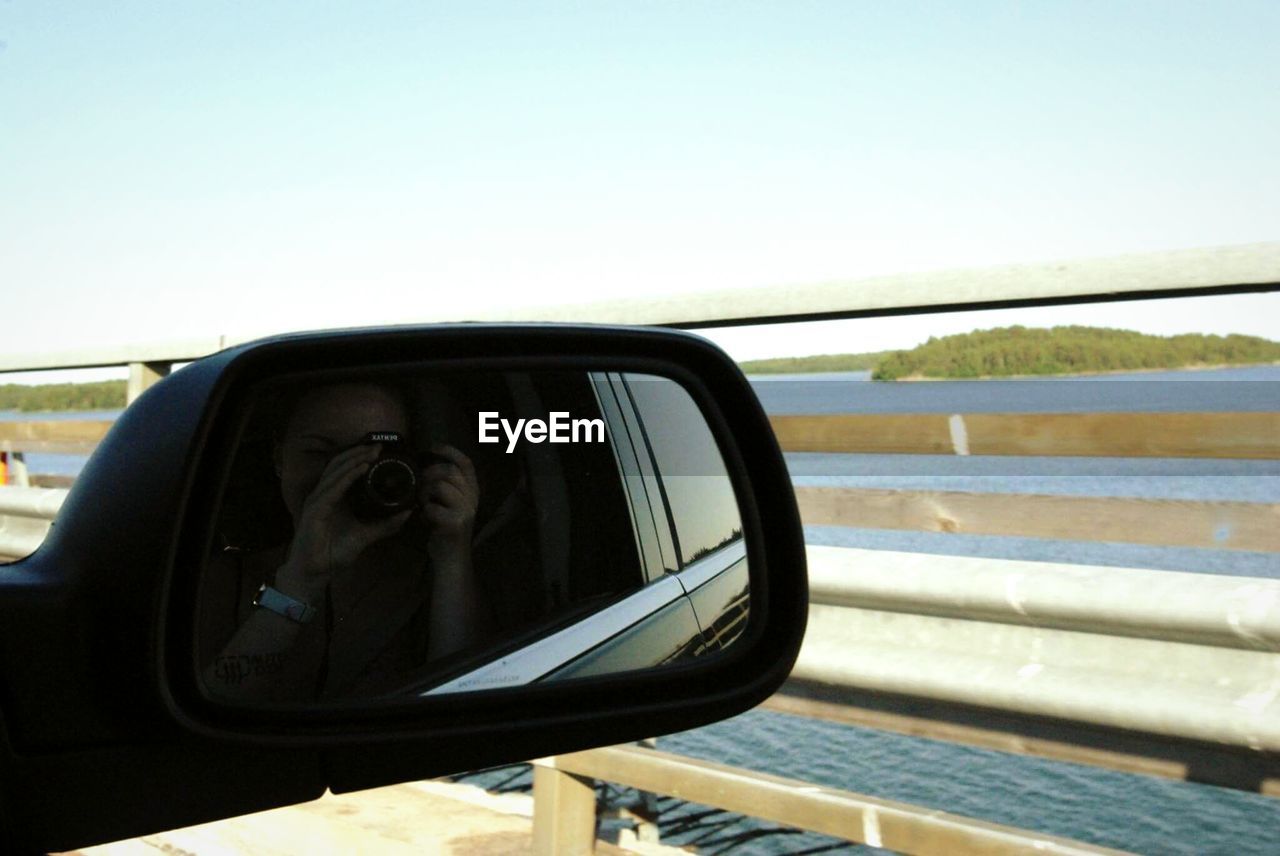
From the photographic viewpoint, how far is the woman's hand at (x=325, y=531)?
134 centimetres

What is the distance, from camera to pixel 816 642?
10.7ft

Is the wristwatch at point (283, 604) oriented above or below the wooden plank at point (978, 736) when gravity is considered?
above

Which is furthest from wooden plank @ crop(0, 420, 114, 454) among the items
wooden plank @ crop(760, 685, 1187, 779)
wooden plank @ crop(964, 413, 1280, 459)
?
wooden plank @ crop(964, 413, 1280, 459)

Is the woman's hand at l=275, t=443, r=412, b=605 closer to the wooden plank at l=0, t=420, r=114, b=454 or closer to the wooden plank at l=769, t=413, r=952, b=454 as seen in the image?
the wooden plank at l=769, t=413, r=952, b=454

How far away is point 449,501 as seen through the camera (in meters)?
1.45

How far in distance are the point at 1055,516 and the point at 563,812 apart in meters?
1.51

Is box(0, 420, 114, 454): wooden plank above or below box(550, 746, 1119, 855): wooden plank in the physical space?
above

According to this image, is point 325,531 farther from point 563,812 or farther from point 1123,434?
point 563,812

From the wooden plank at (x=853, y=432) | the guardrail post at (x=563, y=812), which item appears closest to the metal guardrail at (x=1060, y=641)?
the wooden plank at (x=853, y=432)

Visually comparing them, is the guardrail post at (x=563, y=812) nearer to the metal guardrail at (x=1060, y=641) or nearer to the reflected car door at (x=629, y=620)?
the metal guardrail at (x=1060, y=641)

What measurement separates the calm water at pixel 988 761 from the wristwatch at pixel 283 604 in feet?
8.79

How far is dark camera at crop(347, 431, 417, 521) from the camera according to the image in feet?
4.39

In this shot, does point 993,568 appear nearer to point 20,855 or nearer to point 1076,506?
point 1076,506
